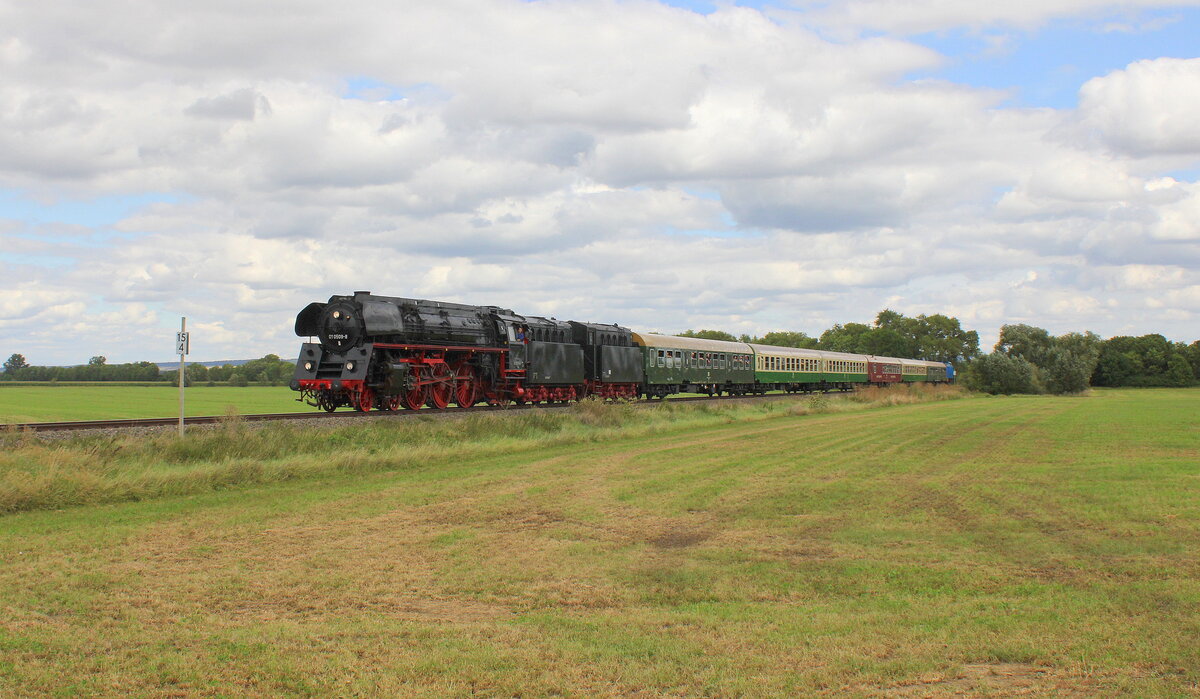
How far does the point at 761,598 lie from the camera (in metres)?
8.65

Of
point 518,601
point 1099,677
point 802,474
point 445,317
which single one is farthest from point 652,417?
point 1099,677

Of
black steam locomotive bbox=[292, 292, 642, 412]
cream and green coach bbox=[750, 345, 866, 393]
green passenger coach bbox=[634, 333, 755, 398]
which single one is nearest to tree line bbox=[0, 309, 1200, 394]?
cream and green coach bbox=[750, 345, 866, 393]

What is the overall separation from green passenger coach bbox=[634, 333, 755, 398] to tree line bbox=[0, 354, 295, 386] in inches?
1887

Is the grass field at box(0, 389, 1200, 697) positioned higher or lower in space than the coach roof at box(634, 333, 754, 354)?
lower

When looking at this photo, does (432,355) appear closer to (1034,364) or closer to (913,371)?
(913,371)

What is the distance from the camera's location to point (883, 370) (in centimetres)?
7706

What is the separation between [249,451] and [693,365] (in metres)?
32.7

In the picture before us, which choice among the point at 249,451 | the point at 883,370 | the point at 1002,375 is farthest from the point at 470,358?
the point at 1002,375

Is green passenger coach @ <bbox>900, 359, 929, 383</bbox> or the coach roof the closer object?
the coach roof

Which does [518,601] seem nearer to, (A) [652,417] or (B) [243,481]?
(B) [243,481]

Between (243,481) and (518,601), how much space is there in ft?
33.3

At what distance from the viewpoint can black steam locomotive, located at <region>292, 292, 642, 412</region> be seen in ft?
88.1

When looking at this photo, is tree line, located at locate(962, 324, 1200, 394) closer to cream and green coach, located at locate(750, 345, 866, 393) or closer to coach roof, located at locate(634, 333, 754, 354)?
cream and green coach, located at locate(750, 345, 866, 393)

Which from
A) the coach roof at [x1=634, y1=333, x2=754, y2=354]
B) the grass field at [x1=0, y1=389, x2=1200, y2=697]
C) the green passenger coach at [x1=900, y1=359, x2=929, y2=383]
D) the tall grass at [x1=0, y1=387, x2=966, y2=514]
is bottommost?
the grass field at [x1=0, y1=389, x2=1200, y2=697]
